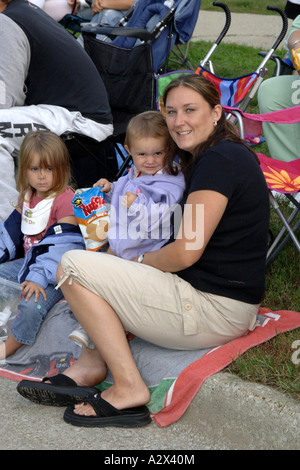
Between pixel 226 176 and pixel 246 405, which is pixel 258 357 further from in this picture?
pixel 226 176

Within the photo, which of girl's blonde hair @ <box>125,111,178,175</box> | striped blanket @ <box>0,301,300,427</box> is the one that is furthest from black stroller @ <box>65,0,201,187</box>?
striped blanket @ <box>0,301,300,427</box>

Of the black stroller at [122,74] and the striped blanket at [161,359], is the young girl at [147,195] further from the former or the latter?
the black stroller at [122,74]

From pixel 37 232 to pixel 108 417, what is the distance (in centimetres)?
127

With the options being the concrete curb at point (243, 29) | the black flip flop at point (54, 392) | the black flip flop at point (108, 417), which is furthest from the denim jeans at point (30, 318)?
the concrete curb at point (243, 29)

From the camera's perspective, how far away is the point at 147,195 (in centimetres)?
318

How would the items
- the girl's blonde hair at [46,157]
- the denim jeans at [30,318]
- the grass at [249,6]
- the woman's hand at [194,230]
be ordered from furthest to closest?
1. the grass at [249,6]
2. the girl's blonde hair at [46,157]
3. the denim jeans at [30,318]
4. the woman's hand at [194,230]

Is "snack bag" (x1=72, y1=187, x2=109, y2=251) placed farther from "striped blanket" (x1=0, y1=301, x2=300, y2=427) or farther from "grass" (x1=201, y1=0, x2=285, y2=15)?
"grass" (x1=201, y1=0, x2=285, y2=15)

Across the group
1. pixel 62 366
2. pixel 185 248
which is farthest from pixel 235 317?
pixel 62 366

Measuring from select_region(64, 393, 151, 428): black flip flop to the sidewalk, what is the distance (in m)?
0.02

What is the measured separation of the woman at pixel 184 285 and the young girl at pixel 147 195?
32cm

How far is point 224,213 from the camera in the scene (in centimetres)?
271

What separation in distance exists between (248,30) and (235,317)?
860 centimetres

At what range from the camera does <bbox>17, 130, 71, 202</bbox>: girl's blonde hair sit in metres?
3.58

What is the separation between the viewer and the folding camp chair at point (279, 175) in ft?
11.2
